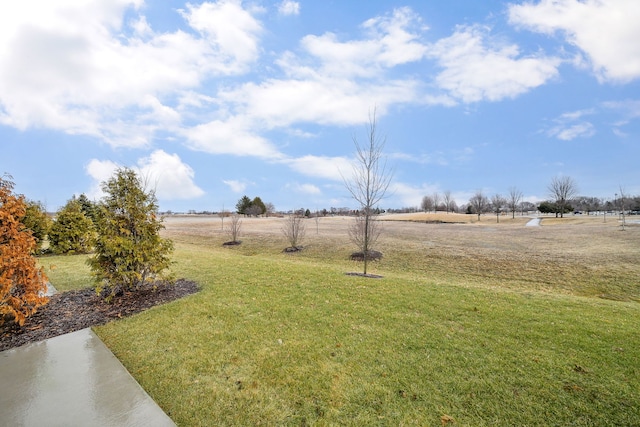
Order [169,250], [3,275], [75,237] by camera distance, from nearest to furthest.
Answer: [3,275] < [169,250] < [75,237]

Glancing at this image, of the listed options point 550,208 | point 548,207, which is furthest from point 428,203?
point 550,208

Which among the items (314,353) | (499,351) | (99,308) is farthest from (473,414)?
(99,308)

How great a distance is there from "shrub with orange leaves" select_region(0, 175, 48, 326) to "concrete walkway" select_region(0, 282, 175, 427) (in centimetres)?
119

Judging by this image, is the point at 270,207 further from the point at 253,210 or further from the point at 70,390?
the point at 70,390

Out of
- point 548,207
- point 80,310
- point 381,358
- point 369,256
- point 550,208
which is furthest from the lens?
point 548,207

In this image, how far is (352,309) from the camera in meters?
6.25

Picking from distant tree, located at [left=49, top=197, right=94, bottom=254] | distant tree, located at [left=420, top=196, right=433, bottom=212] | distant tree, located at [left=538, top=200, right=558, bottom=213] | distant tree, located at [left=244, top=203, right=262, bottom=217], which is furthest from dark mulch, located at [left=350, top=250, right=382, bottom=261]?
distant tree, located at [left=420, top=196, right=433, bottom=212]

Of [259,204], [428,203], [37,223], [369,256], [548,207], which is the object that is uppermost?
[428,203]

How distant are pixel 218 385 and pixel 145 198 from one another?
5.62 meters

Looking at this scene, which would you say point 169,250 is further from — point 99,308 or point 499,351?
point 499,351

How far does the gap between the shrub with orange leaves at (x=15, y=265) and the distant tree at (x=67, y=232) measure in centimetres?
1078

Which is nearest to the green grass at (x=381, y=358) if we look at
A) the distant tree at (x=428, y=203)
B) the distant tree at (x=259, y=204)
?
the distant tree at (x=259, y=204)

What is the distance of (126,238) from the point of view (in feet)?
22.6

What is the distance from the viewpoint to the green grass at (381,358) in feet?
10.5
